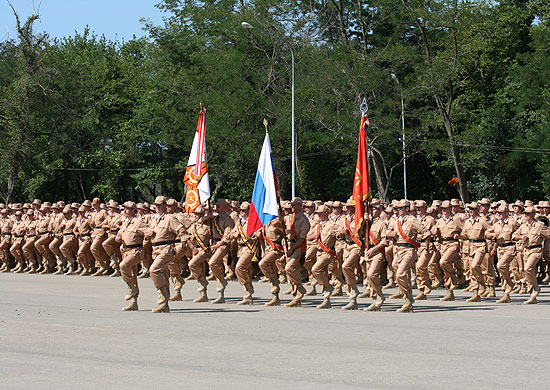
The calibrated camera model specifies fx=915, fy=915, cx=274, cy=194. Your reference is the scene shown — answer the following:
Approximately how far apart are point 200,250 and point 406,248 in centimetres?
401

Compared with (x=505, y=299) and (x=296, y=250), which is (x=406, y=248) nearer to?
(x=296, y=250)

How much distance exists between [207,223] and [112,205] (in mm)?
7527

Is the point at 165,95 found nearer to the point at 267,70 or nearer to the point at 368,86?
the point at 267,70

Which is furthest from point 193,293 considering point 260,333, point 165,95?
point 165,95

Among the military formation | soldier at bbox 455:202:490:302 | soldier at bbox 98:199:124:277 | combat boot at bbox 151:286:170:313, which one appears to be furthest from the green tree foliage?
combat boot at bbox 151:286:170:313

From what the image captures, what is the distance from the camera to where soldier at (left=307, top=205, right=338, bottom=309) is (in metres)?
16.6

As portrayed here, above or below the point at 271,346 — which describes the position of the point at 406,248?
above

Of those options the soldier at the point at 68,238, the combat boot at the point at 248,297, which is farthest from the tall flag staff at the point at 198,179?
the soldier at the point at 68,238

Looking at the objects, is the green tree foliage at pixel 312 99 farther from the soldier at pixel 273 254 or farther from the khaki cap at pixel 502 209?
the soldier at pixel 273 254

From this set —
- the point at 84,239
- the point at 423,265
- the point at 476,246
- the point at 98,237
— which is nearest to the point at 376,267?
the point at 423,265

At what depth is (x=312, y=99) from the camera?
42438mm

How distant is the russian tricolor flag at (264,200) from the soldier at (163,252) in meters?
1.69

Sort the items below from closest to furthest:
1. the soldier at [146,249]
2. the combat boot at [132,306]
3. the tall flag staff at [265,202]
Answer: the combat boot at [132,306] < the tall flag staff at [265,202] < the soldier at [146,249]

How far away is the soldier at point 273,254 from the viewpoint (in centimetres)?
1664
